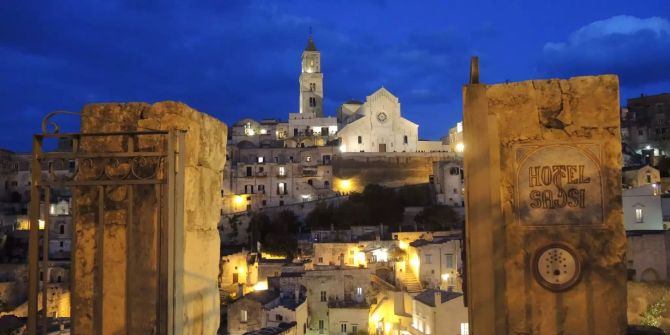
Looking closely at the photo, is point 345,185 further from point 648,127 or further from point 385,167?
point 648,127

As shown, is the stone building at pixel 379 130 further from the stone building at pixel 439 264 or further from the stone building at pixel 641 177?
the stone building at pixel 439 264

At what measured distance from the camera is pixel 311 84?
7844 centimetres

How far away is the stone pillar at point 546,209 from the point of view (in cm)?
432

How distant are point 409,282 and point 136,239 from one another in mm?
30703

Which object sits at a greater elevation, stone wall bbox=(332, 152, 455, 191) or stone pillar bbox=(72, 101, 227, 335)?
stone wall bbox=(332, 152, 455, 191)

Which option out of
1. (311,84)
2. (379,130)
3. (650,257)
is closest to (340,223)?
(379,130)

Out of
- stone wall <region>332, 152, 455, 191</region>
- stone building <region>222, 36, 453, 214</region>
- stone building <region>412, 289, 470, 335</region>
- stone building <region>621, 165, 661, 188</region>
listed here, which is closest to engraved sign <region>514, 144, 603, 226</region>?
stone building <region>412, 289, 470, 335</region>

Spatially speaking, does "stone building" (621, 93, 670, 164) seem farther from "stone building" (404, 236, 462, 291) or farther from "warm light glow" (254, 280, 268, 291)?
"warm light glow" (254, 280, 268, 291)

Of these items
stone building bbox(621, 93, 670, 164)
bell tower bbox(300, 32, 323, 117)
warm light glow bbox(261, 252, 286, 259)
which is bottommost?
warm light glow bbox(261, 252, 286, 259)

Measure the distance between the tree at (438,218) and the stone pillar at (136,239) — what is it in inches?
1589

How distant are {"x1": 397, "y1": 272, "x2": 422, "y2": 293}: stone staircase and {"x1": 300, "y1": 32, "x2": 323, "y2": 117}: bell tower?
4410cm

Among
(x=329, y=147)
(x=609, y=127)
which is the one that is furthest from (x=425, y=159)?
(x=609, y=127)

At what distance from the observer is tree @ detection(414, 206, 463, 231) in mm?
44656

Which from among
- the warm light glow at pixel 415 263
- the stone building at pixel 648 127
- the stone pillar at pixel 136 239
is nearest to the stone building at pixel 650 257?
the warm light glow at pixel 415 263
